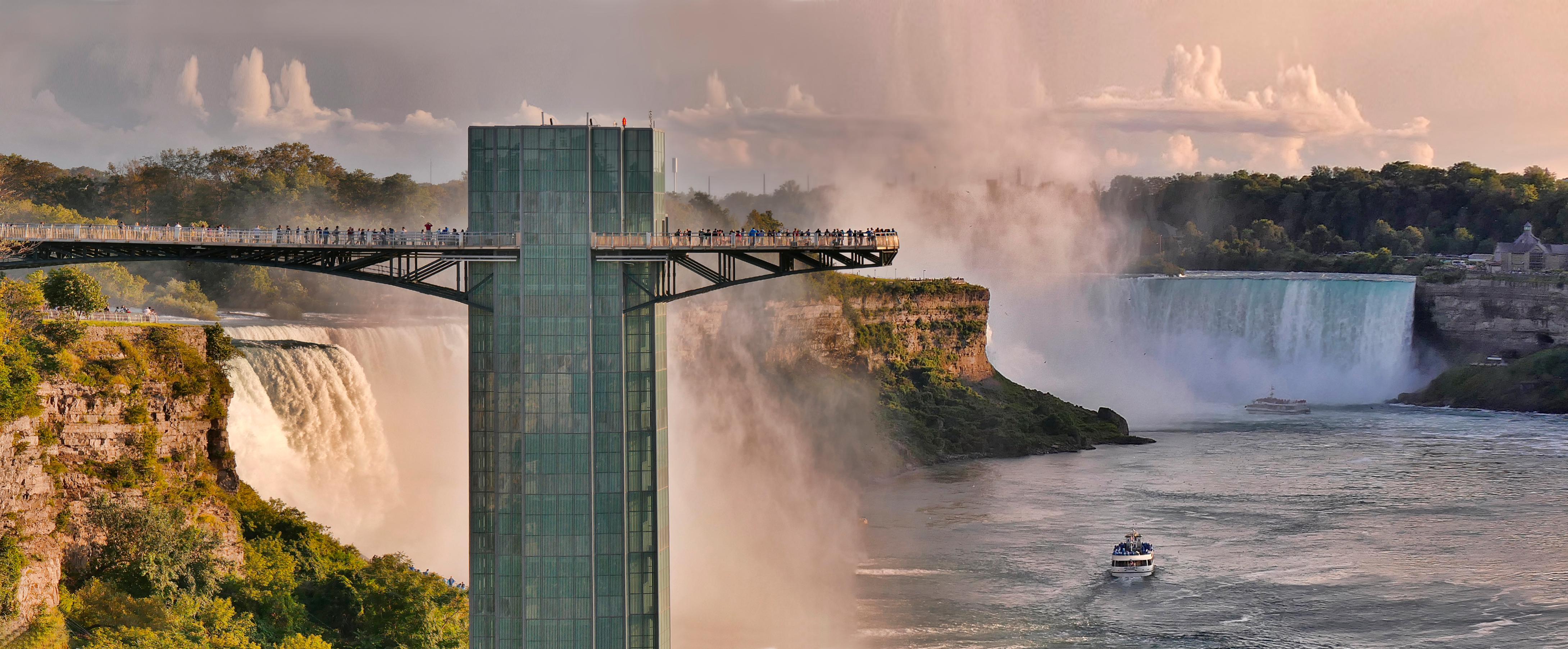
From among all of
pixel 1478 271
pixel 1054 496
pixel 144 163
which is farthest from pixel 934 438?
pixel 1478 271

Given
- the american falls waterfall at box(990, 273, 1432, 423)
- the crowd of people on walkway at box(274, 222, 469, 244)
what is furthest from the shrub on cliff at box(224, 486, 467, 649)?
the american falls waterfall at box(990, 273, 1432, 423)

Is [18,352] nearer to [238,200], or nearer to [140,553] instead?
[140,553]

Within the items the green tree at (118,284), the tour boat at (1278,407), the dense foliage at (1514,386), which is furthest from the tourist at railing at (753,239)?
the dense foliage at (1514,386)

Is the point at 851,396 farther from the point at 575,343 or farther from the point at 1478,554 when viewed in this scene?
the point at 575,343

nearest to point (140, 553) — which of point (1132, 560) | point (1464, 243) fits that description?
point (1132, 560)

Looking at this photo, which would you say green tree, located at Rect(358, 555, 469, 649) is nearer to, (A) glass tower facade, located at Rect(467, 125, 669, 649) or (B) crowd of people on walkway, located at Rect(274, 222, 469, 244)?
(A) glass tower facade, located at Rect(467, 125, 669, 649)

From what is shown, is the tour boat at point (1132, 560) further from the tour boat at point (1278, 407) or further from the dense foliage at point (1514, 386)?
the dense foliage at point (1514, 386)
